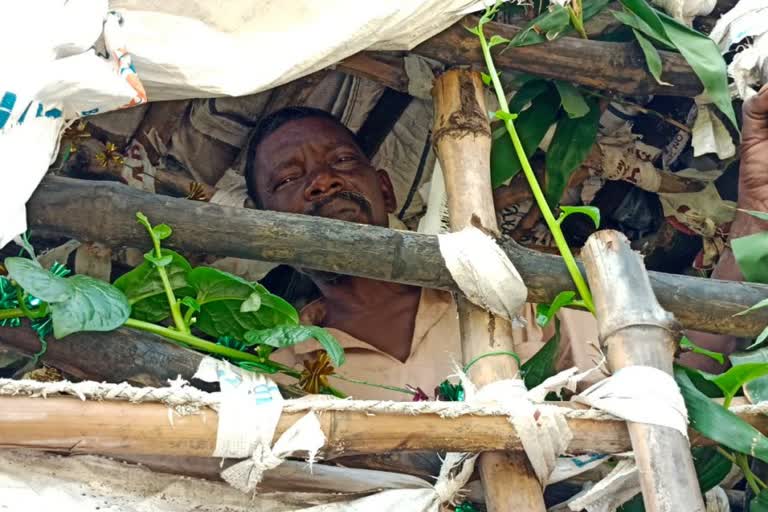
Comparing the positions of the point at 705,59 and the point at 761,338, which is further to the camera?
the point at 705,59

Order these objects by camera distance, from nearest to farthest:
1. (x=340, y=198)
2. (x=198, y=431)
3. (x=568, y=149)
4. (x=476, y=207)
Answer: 1. (x=198, y=431)
2. (x=476, y=207)
3. (x=568, y=149)
4. (x=340, y=198)


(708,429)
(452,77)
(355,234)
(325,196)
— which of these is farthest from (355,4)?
(708,429)

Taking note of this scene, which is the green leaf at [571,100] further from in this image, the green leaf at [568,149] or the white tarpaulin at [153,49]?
the white tarpaulin at [153,49]

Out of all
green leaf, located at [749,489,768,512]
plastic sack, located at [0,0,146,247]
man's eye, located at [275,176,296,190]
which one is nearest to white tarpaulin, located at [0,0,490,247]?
plastic sack, located at [0,0,146,247]

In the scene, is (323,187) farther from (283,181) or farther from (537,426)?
(537,426)

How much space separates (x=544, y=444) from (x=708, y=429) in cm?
17

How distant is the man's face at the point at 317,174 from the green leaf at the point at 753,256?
2.06 feet

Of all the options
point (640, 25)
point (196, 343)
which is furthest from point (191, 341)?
point (640, 25)

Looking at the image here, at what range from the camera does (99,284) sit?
3.56 feet

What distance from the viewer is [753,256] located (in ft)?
3.97

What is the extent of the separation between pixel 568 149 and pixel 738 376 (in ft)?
→ 1.69

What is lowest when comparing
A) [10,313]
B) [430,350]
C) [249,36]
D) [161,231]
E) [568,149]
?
[430,350]

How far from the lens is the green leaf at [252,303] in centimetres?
112

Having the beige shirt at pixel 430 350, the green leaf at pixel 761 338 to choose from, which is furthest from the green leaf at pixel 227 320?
the green leaf at pixel 761 338
